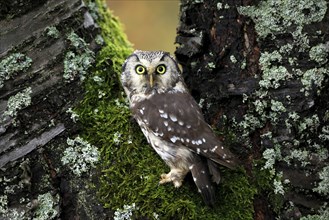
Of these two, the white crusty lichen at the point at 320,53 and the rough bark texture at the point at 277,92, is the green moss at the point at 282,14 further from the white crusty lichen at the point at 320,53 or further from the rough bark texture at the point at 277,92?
the white crusty lichen at the point at 320,53

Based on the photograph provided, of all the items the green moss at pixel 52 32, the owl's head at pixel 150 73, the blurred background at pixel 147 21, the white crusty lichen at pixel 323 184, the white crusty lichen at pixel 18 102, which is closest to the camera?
the white crusty lichen at pixel 323 184

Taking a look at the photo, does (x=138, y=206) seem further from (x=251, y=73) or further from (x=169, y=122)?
(x=251, y=73)

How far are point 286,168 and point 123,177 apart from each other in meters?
0.69

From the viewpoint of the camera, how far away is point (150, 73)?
8.52 feet

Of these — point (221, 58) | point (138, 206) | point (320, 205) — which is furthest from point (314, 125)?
point (138, 206)

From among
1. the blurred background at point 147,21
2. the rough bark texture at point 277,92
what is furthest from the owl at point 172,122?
the blurred background at point 147,21

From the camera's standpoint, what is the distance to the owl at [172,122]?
85.4 inches

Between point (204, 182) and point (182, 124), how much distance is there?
34cm

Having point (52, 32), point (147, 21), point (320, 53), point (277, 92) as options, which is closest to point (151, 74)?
point (52, 32)

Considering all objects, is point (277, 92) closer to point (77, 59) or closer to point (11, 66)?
point (77, 59)

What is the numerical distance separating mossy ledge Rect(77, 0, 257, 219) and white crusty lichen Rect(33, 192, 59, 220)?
0.63 feet

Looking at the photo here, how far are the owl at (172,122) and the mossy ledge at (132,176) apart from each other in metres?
0.05

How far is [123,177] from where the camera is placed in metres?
2.17

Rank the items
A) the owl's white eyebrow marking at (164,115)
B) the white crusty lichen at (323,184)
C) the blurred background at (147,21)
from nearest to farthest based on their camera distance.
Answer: the white crusty lichen at (323,184) → the owl's white eyebrow marking at (164,115) → the blurred background at (147,21)
